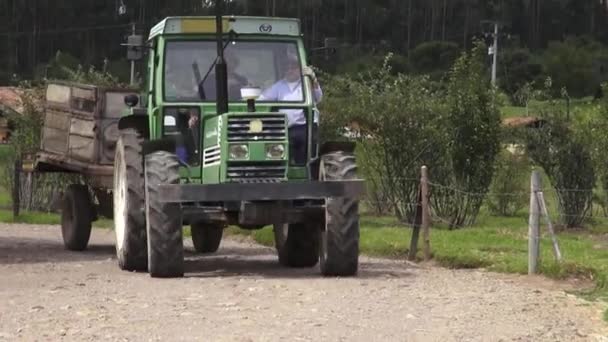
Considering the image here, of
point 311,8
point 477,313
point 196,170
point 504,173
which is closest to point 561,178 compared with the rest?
point 504,173

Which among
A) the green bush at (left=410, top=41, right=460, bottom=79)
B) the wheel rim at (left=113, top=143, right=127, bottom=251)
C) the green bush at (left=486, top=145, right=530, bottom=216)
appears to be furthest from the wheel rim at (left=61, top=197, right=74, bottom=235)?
the green bush at (left=410, top=41, right=460, bottom=79)

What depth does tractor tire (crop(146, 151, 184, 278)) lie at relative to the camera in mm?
13469

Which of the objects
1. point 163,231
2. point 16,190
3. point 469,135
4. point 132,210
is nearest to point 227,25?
point 132,210

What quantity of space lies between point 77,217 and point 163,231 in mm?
5870

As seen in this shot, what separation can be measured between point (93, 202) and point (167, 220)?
6368 mm

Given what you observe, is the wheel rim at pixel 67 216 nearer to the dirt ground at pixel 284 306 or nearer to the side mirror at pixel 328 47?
the dirt ground at pixel 284 306

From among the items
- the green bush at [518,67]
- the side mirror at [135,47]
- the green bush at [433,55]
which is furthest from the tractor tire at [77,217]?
the green bush at [433,55]

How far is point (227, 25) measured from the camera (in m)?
14.6

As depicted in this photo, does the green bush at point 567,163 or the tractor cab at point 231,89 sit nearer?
the tractor cab at point 231,89

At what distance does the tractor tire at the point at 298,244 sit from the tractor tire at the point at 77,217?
468cm

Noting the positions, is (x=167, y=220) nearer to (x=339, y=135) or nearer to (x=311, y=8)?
(x=339, y=135)

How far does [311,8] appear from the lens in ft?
281

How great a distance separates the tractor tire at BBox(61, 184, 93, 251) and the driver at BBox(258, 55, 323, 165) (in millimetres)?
5732

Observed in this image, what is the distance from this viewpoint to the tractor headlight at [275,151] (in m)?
13.8
